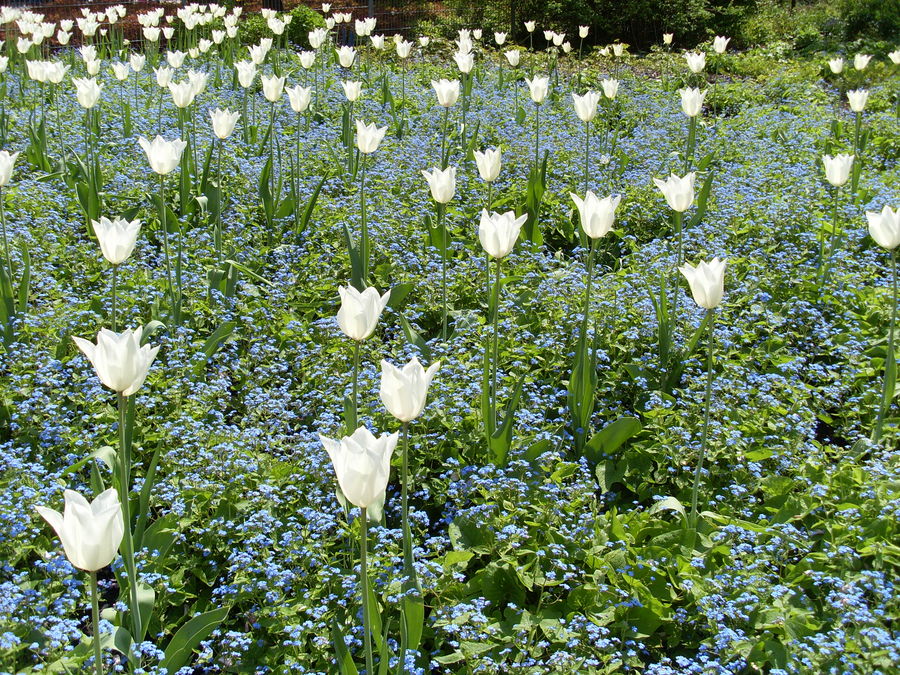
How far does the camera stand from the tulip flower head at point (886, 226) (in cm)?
295

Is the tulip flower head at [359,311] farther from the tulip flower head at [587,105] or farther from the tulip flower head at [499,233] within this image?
the tulip flower head at [587,105]

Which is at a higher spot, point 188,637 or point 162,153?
point 162,153

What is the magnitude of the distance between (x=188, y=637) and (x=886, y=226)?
267cm

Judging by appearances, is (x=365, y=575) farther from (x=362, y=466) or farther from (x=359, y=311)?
(x=359, y=311)

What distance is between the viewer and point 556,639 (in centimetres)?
205

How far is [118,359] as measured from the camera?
1.88 meters

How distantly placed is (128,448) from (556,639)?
1374mm

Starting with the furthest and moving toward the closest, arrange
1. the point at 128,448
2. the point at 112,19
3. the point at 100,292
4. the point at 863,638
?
the point at 112,19, the point at 100,292, the point at 128,448, the point at 863,638

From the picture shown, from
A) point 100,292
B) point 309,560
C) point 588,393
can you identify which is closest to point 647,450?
point 588,393

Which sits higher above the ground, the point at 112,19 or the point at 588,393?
the point at 112,19

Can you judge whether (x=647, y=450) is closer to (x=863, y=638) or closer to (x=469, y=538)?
(x=469, y=538)

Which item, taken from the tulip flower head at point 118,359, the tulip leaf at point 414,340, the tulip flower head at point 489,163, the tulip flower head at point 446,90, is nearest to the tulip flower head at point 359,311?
the tulip flower head at point 118,359

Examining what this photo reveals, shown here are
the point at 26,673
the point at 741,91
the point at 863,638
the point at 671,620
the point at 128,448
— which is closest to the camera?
the point at 26,673

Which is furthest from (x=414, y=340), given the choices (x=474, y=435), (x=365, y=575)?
(x=365, y=575)
